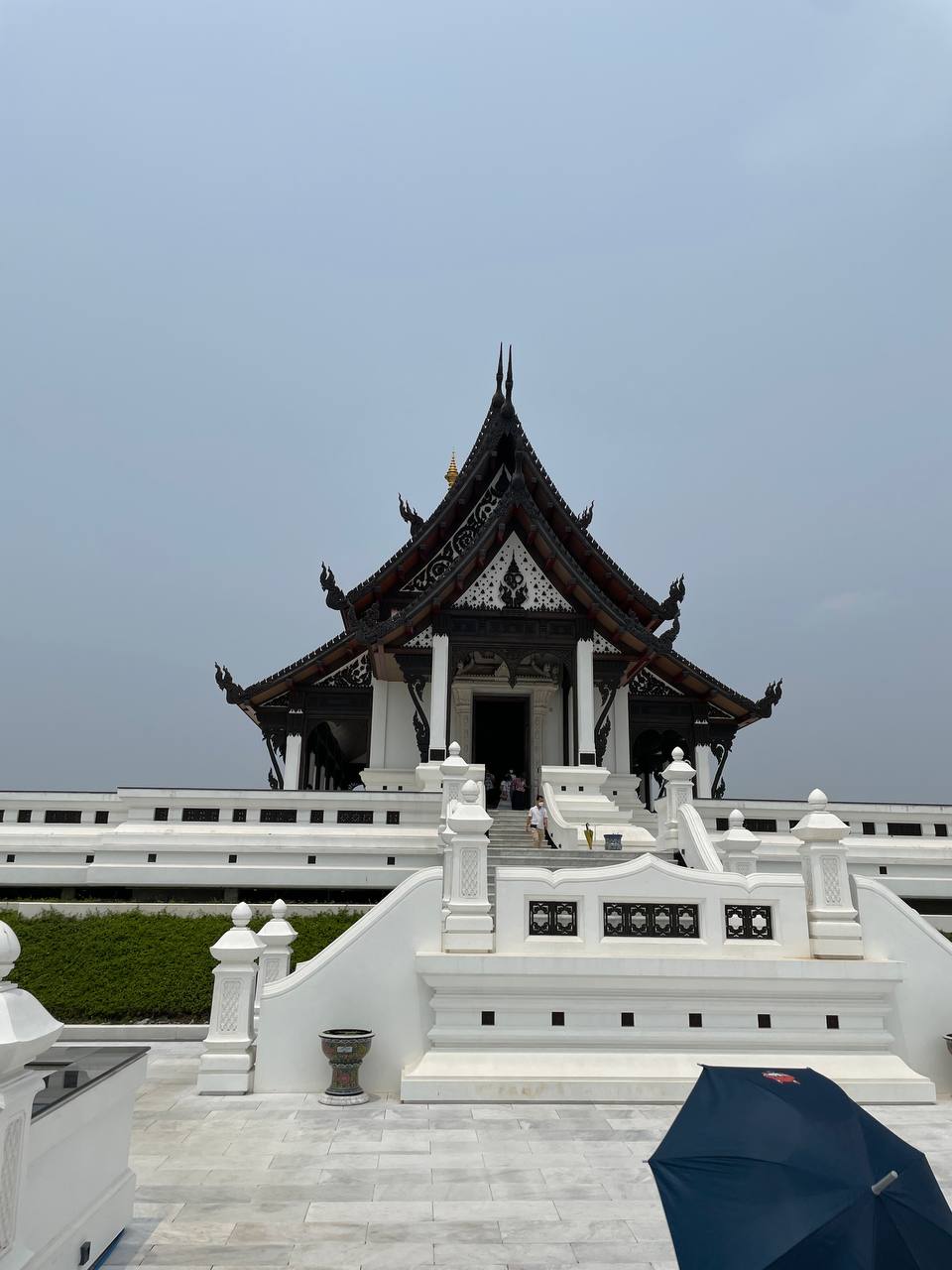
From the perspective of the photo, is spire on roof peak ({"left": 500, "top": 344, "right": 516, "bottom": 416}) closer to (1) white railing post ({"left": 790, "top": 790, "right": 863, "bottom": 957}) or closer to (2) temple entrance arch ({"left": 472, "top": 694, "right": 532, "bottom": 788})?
(2) temple entrance arch ({"left": 472, "top": 694, "right": 532, "bottom": 788})

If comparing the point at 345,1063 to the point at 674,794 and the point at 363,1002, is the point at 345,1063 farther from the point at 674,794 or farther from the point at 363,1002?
the point at 674,794

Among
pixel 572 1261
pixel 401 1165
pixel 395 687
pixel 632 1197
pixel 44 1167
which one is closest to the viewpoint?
pixel 44 1167

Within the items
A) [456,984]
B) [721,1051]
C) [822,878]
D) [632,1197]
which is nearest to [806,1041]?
[721,1051]

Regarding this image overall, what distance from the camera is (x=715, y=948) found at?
8648mm

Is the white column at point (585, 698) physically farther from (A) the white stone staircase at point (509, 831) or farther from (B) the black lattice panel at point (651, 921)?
(B) the black lattice panel at point (651, 921)

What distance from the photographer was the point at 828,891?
8938mm

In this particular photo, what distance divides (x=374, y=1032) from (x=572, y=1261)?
441 centimetres

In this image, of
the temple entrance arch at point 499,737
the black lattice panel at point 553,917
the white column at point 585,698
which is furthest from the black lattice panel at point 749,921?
the temple entrance arch at point 499,737

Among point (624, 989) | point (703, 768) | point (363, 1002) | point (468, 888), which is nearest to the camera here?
point (624, 989)

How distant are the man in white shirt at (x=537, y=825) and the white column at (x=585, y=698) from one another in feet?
7.85

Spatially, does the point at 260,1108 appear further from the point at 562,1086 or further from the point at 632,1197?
the point at 632,1197

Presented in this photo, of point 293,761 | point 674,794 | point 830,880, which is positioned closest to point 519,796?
point 293,761

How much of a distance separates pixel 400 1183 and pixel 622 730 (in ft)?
50.0

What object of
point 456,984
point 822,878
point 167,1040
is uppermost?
point 822,878
